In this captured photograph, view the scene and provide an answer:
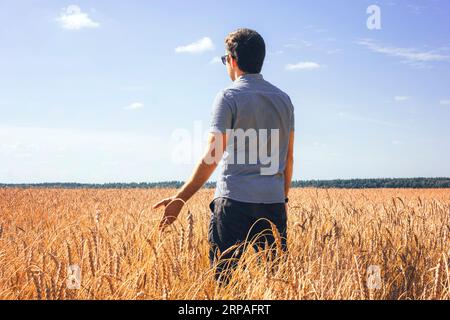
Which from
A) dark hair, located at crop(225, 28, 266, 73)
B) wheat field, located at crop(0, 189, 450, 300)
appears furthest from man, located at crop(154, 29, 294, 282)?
wheat field, located at crop(0, 189, 450, 300)

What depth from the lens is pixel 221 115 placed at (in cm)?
238

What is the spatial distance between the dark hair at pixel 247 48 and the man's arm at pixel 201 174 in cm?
48

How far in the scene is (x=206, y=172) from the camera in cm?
245

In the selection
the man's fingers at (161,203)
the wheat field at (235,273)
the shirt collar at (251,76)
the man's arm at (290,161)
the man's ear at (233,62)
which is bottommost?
the wheat field at (235,273)

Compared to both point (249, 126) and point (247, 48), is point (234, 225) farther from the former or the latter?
point (247, 48)

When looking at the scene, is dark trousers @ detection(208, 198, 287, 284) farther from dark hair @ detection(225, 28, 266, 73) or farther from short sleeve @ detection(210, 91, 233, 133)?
dark hair @ detection(225, 28, 266, 73)

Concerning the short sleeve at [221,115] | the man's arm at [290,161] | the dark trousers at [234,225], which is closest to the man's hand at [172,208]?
the dark trousers at [234,225]

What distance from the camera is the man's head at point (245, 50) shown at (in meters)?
2.54

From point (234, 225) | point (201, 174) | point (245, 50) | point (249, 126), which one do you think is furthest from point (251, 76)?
point (234, 225)

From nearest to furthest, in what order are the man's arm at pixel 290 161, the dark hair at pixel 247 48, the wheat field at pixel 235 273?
the wheat field at pixel 235 273
the dark hair at pixel 247 48
the man's arm at pixel 290 161

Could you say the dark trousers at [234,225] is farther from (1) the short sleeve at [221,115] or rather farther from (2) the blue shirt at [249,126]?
(1) the short sleeve at [221,115]
